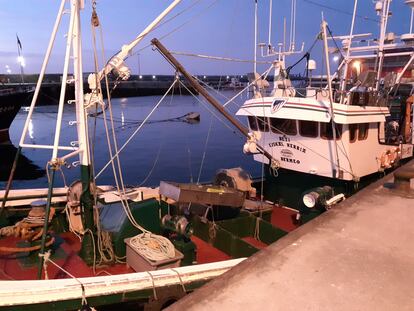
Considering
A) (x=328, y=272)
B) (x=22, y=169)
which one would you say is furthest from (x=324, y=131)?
(x=22, y=169)

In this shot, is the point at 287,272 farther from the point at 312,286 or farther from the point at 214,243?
the point at 214,243

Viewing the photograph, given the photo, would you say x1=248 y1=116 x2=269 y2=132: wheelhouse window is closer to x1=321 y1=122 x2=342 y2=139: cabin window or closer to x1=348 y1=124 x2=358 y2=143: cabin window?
x1=321 y1=122 x2=342 y2=139: cabin window

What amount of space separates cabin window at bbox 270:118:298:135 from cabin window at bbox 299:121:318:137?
21cm

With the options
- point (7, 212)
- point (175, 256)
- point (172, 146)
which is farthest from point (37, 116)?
point (175, 256)

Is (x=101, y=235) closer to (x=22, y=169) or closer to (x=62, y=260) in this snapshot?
(x=62, y=260)

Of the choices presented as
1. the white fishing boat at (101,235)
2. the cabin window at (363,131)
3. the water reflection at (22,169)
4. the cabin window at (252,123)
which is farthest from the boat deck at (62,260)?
the water reflection at (22,169)

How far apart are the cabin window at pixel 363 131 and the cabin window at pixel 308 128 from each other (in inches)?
57.8

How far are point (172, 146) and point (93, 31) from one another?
30082 millimetres

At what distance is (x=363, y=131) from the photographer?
11.6 meters

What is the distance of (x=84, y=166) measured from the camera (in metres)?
6.88

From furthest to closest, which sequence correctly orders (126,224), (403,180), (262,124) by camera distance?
(262,124) < (126,224) < (403,180)

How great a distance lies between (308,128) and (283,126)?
0.81 meters

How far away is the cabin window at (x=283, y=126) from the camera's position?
1146 centimetres

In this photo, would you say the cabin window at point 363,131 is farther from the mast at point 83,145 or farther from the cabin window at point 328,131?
the mast at point 83,145
